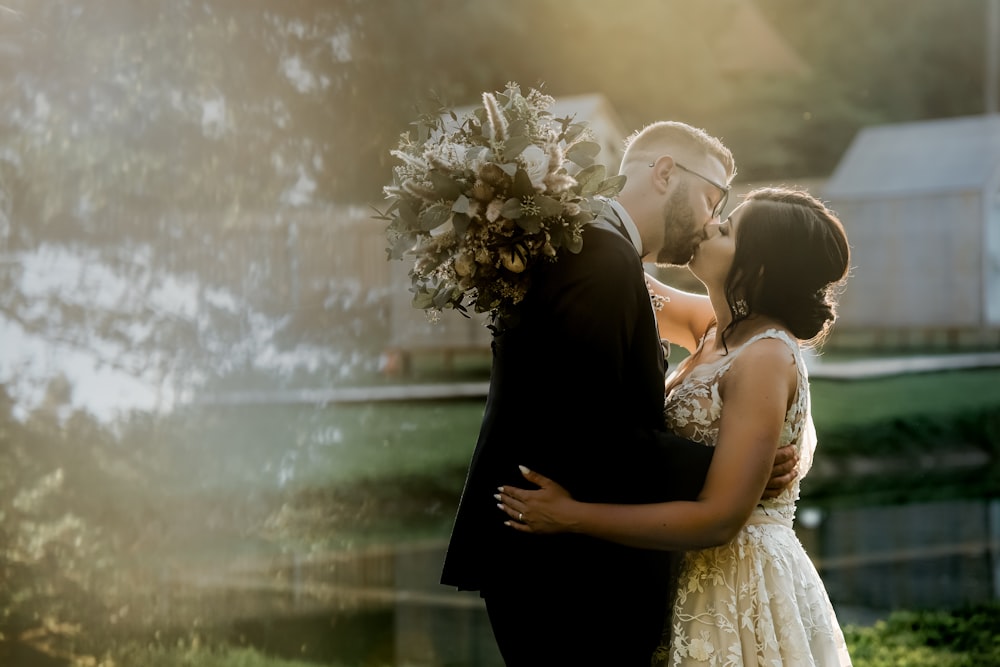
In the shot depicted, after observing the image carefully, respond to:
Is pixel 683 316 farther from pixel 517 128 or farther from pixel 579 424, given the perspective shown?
pixel 517 128

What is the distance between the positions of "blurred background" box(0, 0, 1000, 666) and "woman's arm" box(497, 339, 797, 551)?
0.82 meters

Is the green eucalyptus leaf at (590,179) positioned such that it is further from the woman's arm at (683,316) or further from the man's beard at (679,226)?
the woman's arm at (683,316)

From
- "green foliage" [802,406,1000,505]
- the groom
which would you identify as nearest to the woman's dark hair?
the groom

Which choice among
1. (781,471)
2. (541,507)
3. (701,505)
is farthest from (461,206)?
(781,471)

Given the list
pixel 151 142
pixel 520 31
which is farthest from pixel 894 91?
pixel 151 142

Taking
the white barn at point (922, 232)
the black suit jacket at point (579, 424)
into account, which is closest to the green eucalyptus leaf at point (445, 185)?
the black suit jacket at point (579, 424)

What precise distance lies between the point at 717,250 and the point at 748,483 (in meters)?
0.61

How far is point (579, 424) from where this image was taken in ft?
6.09

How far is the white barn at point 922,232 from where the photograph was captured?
743 centimetres

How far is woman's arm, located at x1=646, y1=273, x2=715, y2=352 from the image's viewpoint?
8.74 feet

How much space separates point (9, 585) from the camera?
12.4ft

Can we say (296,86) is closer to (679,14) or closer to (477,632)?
(477,632)

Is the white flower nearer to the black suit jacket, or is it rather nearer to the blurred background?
the black suit jacket

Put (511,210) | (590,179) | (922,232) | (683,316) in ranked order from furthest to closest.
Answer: (922,232)
(683,316)
(590,179)
(511,210)
